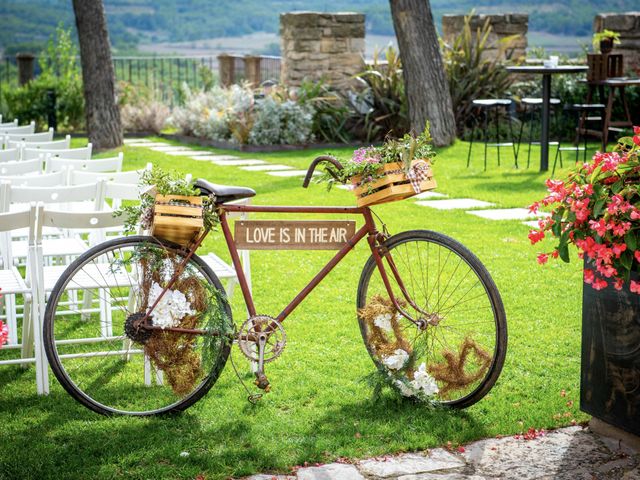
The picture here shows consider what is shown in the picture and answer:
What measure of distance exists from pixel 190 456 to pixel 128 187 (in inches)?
66.9

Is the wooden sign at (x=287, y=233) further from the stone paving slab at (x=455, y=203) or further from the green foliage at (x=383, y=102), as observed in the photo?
the green foliage at (x=383, y=102)

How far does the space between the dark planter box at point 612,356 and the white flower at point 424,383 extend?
56cm

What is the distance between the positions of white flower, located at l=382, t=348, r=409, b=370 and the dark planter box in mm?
683

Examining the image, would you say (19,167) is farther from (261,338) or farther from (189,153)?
(189,153)

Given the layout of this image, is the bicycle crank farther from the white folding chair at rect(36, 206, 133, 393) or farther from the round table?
the round table

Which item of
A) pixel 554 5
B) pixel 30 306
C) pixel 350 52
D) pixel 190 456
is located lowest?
pixel 190 456

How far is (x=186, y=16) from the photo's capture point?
136ft

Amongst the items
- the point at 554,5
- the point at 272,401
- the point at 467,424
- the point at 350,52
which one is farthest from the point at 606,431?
the point at 554,5

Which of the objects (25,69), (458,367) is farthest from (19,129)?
(25,69)

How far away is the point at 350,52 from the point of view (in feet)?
48.6

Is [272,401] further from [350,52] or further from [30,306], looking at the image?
[350,52]

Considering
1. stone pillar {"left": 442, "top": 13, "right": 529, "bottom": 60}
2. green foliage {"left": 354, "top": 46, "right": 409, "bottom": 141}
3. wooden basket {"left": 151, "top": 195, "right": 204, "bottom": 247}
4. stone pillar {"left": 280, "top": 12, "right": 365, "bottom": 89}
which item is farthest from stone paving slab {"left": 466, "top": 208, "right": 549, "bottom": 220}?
stone pillar {"left": 442, "top": 13, "right": 529, "bottom": 60}

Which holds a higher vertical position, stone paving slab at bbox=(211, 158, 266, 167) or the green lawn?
stone paving slab at bbox=(211, 158, 266, 167)

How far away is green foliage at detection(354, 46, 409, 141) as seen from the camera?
44.8ft
